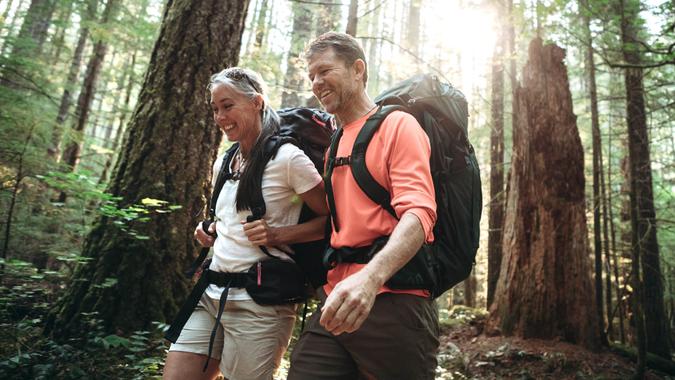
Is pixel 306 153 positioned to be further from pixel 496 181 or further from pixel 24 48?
pixel 496 181

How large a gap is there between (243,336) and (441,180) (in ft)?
4.52

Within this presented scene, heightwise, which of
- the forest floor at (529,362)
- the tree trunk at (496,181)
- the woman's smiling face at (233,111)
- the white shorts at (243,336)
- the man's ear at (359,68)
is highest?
the tree trunk at (496,181)

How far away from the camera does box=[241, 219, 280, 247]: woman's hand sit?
220cm

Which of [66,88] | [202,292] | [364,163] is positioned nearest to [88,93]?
[66,88]

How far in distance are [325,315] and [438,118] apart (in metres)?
1.26

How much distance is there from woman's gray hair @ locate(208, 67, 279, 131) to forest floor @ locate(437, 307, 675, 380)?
5.07 metres

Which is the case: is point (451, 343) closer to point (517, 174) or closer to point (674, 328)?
point (517, 174)

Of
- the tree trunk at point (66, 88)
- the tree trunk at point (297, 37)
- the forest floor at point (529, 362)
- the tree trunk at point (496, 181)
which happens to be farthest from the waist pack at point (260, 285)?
the tree trunk at point (297, 37)

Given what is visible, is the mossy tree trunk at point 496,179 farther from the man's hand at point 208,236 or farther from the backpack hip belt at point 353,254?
the backpack hip belt at point 353,254

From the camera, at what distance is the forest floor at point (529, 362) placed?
19.2ft

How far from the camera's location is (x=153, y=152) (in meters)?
4.21

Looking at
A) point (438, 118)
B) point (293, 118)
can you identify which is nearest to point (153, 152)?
point (293, 118)

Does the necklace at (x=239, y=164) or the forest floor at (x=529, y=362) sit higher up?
the necklace at (x=239, y=164)

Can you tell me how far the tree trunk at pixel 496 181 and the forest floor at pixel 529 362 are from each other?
4.07m
